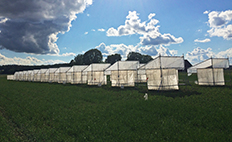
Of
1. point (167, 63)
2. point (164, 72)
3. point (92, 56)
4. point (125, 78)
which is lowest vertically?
point (125, 78)

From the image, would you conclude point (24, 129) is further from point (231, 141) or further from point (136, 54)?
point (136, 54)

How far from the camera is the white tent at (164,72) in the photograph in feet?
65.3

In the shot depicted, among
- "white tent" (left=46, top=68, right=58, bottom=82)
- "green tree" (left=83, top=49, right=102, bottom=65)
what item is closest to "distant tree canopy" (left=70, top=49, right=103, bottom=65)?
"green tree" (left=83, top=49, right=102, bottom=65)

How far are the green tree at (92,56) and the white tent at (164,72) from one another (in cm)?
7183

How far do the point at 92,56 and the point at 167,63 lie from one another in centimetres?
7406

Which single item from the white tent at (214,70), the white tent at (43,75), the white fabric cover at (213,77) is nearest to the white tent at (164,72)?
the white tent at (214,70)

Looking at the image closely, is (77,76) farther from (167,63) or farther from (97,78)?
(167,63)

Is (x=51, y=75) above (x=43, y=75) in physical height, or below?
below

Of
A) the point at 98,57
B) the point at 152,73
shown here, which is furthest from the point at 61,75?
the point at 98,57

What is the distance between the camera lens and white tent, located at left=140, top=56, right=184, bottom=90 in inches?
783

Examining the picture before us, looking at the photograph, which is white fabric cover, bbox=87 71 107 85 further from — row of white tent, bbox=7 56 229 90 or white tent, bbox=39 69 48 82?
white tent, bbox=39 69 48 82

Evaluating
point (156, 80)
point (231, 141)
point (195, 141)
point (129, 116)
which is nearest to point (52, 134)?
point (129, 116)

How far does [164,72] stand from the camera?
66.3ft

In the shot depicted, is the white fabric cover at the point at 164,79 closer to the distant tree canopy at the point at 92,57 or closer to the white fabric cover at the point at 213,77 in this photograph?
the white fabric cover at the point at 213,77
